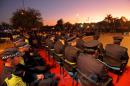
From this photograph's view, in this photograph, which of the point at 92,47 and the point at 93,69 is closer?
the point at 93,69

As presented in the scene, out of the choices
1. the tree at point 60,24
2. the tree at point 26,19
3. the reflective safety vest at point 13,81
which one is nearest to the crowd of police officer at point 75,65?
the reflective safety vest at point 13,81

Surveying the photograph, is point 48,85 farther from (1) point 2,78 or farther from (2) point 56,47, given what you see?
(2) point 56,47

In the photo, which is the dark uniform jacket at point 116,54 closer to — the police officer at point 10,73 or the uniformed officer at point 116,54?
the uniformed officer at point 116,54

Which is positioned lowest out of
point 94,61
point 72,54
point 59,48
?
point 59,48

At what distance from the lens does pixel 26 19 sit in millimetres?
33969

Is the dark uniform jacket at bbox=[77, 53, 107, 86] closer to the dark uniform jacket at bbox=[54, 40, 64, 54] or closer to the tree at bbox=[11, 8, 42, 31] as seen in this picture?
the dark uniform jacket at bbox=[54, 40, 64, 54]

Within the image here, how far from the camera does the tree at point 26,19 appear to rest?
33531mm

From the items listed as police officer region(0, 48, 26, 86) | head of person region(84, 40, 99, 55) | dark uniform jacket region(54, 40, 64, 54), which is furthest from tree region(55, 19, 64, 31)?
police officer region(0, 48, 26, 86)

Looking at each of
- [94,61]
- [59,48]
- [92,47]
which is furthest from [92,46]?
[94,61]

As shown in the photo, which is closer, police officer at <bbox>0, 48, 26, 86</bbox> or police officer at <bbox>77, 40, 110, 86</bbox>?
police officer at <bbox>77, 40, 110, 86</bbox>

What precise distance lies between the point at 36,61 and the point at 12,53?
8.44 ft

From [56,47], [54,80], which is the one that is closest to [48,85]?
[54,80]

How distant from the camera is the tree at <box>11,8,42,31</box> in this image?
3353 centimetres

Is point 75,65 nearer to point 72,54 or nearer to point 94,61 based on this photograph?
point 72,54
